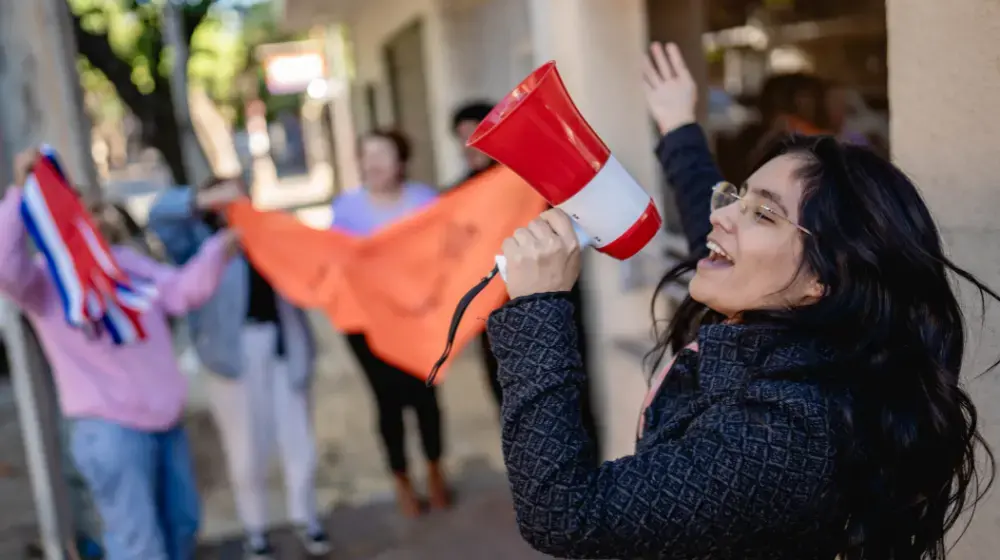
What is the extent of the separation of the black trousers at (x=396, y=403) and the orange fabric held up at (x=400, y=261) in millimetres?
314

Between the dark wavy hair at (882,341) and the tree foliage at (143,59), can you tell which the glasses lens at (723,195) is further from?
the tree foliage at (143,59)

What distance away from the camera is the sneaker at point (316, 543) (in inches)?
173

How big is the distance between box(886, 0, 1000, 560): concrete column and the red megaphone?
2.60 feet

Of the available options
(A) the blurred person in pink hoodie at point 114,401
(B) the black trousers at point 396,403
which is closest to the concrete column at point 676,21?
(B) the black trousers at point 396,403

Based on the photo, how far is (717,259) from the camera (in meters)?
1.61

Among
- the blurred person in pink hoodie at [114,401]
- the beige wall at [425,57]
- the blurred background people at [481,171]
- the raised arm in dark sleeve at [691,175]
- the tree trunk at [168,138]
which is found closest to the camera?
the raised arm in dark sleeve at [691,175]

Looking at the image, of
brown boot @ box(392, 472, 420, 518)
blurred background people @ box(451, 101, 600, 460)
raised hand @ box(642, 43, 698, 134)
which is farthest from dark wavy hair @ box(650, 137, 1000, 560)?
brown boot @ box(392, 472, 420, 518)

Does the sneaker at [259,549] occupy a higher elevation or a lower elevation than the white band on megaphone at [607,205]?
lower

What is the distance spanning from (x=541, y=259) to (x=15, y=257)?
229 centimetres

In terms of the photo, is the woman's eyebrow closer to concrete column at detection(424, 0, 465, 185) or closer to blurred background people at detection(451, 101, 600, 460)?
blurred background people at detection(451, 101, 600, 460)

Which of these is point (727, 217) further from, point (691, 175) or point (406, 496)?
point (406, 496)

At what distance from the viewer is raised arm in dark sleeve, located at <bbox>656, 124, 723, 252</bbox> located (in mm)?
2078

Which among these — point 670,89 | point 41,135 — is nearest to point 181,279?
point 41,135

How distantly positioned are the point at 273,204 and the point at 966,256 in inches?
1050
